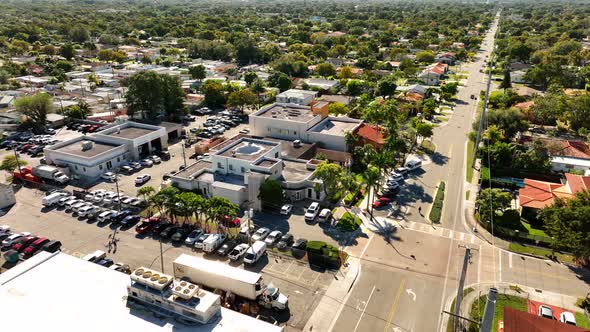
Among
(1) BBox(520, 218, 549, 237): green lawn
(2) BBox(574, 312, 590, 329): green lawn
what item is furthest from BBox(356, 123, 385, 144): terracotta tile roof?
(2) BBox(574, 312, 590, 329): green lawn

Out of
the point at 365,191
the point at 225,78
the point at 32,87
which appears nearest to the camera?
the point at 365,191

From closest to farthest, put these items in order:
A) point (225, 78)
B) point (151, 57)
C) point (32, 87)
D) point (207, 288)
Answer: point (207, 288) → point (32, 87) → point (225, 78) → point (151, 57)

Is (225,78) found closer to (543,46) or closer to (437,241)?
(437,241)

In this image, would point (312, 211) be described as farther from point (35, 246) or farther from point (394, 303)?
point (35, 246)

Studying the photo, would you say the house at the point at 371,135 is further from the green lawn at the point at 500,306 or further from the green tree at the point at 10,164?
the green tree at the point at 10,164

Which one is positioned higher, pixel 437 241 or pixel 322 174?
pixel 322 174

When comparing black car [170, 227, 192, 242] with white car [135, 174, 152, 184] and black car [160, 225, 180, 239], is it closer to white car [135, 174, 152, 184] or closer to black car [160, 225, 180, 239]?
black car [160, 225, 180, 239]

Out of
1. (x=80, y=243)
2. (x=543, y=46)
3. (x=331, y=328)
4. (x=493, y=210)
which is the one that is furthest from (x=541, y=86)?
(x=80, y=243)

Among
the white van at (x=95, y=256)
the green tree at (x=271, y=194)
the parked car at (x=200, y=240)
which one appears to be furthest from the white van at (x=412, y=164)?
the white van at (x=95, y=256)

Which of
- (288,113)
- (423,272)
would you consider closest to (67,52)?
(288,113)
